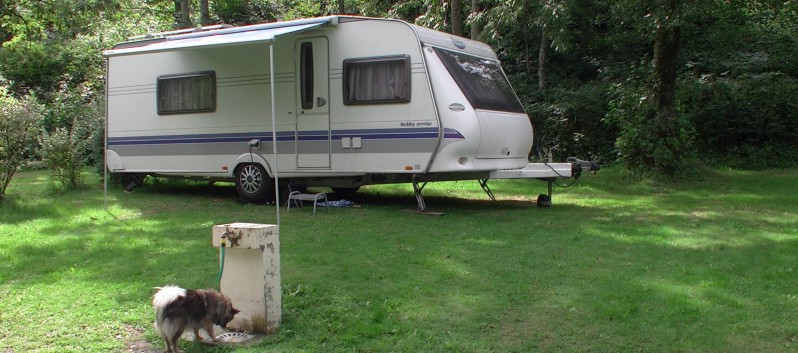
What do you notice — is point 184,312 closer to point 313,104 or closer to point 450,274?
point 450,274

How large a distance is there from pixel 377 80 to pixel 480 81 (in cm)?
143

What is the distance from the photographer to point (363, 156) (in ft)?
31.4

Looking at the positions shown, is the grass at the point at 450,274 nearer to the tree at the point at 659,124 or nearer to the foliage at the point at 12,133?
the foliage at the point at 12,133

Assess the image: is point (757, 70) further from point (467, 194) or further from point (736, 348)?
point (736, 348)

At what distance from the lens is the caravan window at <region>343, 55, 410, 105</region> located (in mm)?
9180

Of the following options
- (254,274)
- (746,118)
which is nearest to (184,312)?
(254,274)

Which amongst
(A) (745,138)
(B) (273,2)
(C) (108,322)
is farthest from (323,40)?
(B) (273,2)

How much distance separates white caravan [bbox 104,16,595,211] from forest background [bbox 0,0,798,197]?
1.85 m

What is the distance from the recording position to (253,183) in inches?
416

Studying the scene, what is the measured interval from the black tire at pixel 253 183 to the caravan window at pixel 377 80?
1.86 meters

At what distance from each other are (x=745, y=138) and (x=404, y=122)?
388 inches

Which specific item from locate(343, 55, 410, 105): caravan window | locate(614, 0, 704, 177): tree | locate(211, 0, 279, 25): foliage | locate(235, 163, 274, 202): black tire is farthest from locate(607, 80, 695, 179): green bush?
locate(211, 0, 279, 25): foliage

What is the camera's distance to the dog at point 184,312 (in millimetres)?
4258

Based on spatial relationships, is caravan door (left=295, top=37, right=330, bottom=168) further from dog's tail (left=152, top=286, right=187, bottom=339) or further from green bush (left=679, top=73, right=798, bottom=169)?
green bush (left=679, top=73, right=798, bottom=169)
